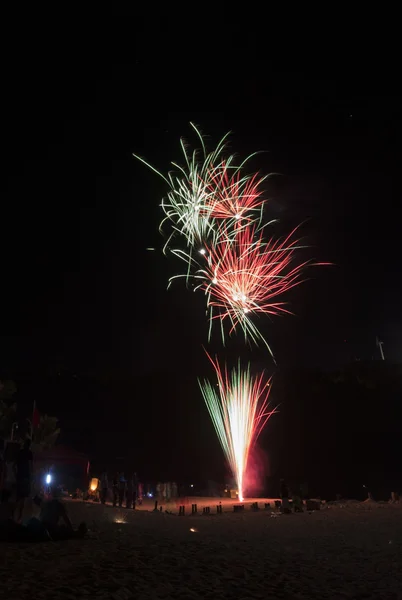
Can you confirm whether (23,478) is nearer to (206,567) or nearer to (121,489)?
(206,567)

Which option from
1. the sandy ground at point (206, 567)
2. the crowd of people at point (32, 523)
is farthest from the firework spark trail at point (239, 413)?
the crowd of people at point (32, 523)

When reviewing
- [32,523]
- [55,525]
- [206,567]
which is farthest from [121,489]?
[206,567]

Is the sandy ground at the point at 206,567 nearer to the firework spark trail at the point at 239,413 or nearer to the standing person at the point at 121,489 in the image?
the standing person at the point at 121,489

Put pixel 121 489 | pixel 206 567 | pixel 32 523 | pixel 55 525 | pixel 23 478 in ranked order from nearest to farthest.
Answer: pixel 206 567, pixel 32 523, pixel 55 525, pixel 23 478, pixel 121 489

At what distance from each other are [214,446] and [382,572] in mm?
38500

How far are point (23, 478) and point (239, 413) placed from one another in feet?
63.6

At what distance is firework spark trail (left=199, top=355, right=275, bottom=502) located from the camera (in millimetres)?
28859

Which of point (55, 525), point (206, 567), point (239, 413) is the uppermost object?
point (239, 413)

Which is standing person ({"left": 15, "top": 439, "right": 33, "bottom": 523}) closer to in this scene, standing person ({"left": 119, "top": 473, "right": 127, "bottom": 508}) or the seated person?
the seated person

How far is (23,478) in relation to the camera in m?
10.9

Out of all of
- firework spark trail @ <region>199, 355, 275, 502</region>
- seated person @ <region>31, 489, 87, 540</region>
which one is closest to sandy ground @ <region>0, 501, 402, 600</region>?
seated person @ <region>31, 489, 87, 540</region>

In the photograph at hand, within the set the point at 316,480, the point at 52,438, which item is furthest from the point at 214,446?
the point at 52,438

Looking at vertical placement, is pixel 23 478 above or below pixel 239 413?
below

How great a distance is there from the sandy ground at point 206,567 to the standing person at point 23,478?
1855 mm
